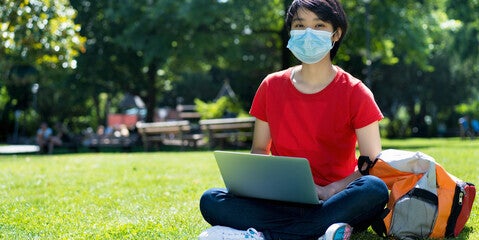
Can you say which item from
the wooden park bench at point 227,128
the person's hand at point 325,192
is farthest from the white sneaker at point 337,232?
the wooden park bench at point 227,128

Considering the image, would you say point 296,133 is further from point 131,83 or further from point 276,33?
point 131,83

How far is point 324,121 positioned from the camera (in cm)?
438

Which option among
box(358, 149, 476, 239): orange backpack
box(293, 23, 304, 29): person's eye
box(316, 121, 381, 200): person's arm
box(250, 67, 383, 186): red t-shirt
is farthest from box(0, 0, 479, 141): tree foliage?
box(358, 149, 476, 239): orange backpack

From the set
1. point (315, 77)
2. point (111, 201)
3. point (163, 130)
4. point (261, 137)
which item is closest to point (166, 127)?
point (163, 130)

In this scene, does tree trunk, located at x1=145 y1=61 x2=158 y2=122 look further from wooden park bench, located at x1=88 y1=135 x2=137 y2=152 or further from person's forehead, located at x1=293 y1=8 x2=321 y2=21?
person's forehead, located at x1=293 y1=8 x2=321 y2=21

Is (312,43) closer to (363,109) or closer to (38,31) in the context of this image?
(363,109)

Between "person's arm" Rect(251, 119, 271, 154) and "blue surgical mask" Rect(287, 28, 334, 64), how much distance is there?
1.88 feet

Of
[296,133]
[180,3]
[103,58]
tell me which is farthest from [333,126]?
[103,58]

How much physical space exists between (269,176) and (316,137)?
0.54m

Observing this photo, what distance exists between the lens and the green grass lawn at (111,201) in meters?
4.88

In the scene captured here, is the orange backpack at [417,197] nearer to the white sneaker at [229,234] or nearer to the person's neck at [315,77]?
the person's neck at [315,77]

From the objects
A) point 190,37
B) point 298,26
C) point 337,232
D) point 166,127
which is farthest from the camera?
point 190,37

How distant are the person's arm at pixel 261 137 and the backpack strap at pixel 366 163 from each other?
2.32ft

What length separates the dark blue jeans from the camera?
405cm
